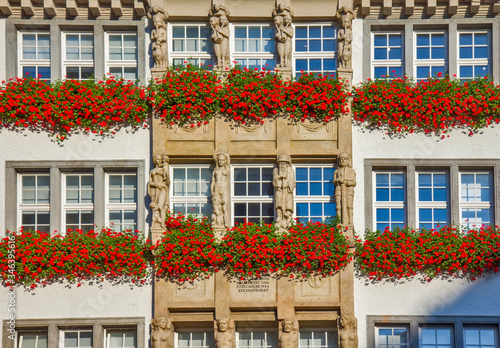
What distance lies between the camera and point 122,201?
17.9 meters

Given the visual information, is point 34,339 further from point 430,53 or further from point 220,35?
point 430,53

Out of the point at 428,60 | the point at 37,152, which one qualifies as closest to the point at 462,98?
the point at 428,60

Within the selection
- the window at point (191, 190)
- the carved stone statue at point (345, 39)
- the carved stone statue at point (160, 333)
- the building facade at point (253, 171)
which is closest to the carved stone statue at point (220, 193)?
the building facade at point (253, 171)

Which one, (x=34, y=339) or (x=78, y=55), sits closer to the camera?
(x=34, y=339)

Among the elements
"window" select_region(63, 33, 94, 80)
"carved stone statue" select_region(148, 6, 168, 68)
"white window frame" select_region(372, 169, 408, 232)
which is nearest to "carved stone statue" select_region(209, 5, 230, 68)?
"carved stone statue" select_region(148, 6, 168, 68)

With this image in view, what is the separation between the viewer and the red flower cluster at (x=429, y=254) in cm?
1692

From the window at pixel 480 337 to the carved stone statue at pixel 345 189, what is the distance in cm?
296

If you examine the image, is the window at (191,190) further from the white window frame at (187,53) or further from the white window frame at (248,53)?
the white window frame at (248,53)

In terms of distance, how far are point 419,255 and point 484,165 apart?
223 cm

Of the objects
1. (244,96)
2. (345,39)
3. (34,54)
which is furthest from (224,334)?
(34,54)

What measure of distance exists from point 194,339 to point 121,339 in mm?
1341

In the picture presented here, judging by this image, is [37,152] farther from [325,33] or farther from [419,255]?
[419,255]

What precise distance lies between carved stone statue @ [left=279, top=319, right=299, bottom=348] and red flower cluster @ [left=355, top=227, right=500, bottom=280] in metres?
1.62

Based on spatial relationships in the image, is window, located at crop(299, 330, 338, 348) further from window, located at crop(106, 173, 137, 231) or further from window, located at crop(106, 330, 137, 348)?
window, located at crop(106, 173, 137, 231)
